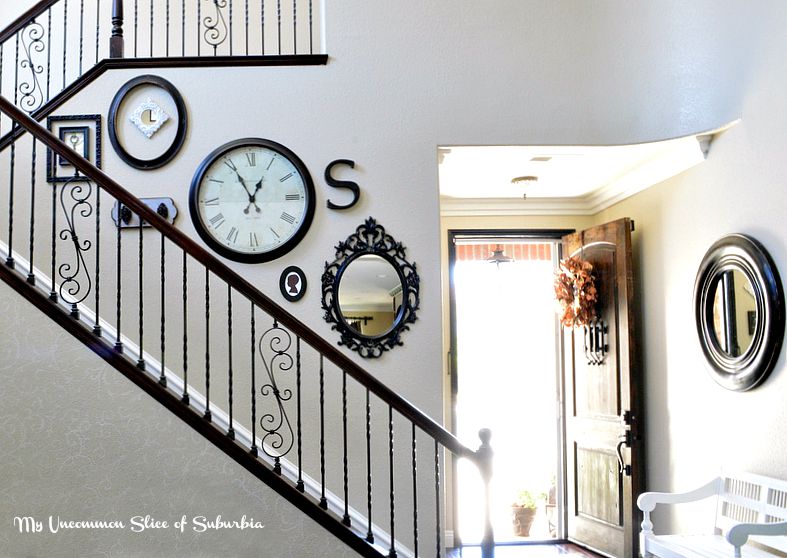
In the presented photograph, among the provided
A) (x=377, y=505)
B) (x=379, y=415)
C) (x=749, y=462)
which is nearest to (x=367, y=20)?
(x=379, y=415)

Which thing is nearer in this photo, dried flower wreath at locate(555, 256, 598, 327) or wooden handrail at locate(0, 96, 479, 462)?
wooden handrail at locate(0, 96, 479, 462)

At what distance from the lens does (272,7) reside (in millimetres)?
5828

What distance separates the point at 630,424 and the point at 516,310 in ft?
7.86

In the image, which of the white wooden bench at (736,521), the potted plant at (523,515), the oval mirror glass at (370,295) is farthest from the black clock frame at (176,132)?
the potted plant at (523,515)

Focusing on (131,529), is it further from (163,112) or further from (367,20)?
(367,20)

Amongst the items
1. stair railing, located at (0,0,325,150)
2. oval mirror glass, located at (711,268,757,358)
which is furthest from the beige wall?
stair railing, located at (0,0,325,150)

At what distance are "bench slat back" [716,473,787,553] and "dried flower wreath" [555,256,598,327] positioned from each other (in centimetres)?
170

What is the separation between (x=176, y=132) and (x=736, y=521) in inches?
145

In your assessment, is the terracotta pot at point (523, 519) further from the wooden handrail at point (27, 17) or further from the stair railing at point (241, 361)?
the wooden handrail at point (27, 17)

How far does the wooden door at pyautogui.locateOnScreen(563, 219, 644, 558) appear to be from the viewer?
555 centimetres

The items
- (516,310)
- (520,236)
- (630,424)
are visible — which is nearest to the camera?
(630,424)

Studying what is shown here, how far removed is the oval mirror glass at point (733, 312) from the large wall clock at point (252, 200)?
2311mm

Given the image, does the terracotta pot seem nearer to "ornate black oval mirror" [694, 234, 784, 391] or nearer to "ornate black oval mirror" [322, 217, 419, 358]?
"ornate black oval mirror" [694, 234, 784, 391]

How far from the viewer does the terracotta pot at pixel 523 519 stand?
6895 millimetres
